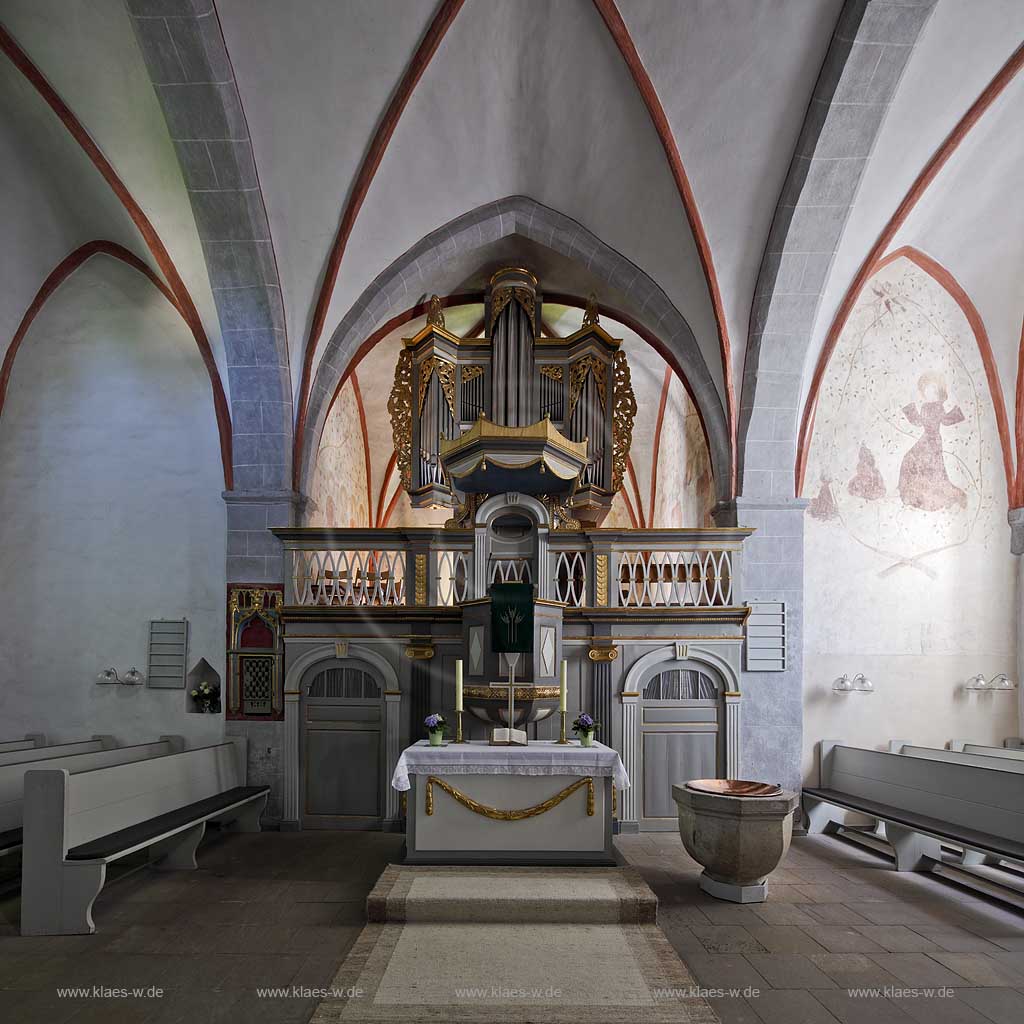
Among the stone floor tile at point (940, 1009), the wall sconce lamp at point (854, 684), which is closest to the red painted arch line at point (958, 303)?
the wall sconce lamp at point (854, 684)

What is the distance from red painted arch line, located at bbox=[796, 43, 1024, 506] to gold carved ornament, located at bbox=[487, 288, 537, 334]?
3.78 m

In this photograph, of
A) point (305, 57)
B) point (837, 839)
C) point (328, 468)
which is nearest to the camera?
point (305, 57)

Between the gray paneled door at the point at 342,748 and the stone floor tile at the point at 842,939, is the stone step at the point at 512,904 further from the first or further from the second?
the gray paneled door at the point at 342,748

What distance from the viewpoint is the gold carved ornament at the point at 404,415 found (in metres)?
11.5

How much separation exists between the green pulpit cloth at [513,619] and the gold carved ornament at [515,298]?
5222mm

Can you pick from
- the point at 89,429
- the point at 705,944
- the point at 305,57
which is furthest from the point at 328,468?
the point at 705,944

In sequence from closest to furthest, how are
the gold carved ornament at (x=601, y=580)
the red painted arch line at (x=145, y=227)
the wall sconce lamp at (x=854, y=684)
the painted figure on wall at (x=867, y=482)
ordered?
the red painted arch line at (x=145, y=227) < the gold carved ornament at (x=601, y=580) < the wall sconce lamp at (x=854, y=684) < the painted figure on wall at (x=867, y=482)

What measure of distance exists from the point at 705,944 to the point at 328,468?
9.55m

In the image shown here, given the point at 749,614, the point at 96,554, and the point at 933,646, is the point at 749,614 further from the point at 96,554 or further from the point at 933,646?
the point at 96,554

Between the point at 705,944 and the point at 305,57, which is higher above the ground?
the point at 305,57

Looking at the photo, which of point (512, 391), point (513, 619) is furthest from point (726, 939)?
point (512, 391)

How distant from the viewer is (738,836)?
6371 mm

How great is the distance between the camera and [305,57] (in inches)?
323

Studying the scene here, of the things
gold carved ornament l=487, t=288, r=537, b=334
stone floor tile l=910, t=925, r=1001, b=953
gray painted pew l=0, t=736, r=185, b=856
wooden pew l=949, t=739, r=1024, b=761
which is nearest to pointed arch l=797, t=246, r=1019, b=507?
wooden pew l=949, t=739, r=1024, b=761
